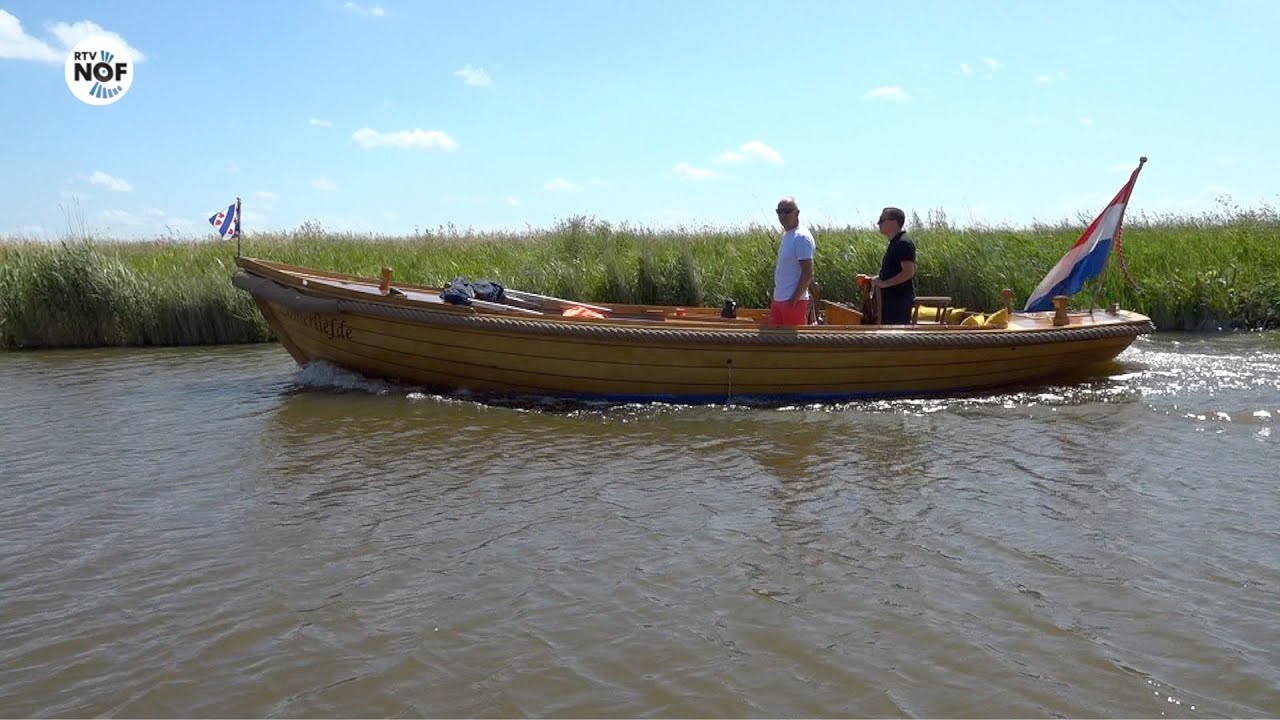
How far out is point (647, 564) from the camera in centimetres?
423

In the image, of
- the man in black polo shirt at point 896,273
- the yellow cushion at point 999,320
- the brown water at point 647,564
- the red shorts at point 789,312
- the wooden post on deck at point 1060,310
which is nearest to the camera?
the brown water at point 647,564

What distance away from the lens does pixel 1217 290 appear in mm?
12070

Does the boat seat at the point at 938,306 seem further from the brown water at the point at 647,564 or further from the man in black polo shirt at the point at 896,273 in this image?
the brown water at the point at 647,564

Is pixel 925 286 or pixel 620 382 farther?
pixel 925 286

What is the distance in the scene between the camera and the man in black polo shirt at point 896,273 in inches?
320

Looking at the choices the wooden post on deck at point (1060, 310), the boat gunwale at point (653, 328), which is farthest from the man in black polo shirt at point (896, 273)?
the wooden post on deck at point (1060, 310)

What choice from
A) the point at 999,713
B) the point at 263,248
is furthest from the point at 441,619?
the point at 263,248

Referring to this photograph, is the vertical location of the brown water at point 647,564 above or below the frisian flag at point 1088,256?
below

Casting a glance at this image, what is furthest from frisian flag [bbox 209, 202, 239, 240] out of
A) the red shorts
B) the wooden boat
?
the red shorts

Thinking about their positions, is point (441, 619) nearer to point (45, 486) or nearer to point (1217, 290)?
point (45, 486)

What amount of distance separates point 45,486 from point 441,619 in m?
3.25

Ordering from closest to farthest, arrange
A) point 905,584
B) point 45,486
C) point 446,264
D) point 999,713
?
point 999,713 < point 905,584 < point 45,486 < point 446,264

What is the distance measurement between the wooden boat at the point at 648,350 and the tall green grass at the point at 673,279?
4.23 m

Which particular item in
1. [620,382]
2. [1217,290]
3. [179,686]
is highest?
[1217,290]
